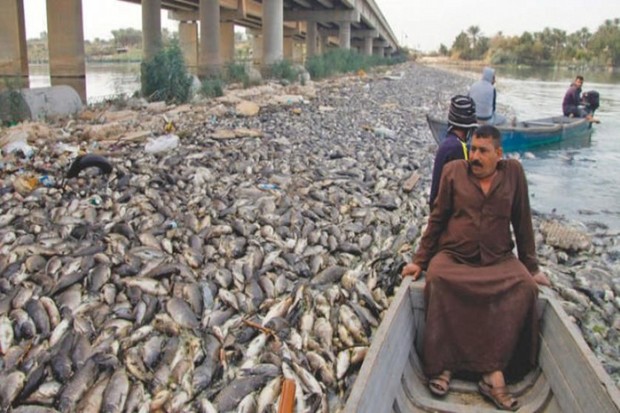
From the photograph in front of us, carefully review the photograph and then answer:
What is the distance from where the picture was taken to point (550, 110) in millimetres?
31453

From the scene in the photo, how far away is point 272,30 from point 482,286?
27238mm

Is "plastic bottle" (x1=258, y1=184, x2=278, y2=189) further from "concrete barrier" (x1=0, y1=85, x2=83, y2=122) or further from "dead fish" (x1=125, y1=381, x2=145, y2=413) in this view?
"concrete barrier" (x1=0, y1=85, x2=83, y2=122)

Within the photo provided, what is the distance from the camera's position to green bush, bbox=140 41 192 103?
1662cm

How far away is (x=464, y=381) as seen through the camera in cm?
401

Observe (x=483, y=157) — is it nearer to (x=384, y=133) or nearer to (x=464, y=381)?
(x=464, y=381)

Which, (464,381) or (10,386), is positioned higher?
(10,386)

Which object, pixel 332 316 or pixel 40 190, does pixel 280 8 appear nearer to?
pixel 40 190

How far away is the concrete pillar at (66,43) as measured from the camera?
18.9 m

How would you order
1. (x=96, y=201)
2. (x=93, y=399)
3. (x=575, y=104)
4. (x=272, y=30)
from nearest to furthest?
1. (x=93, y=399)
2. (x=96, y=201)
3. (x=575, y=104)
4. (x=272, y=30)

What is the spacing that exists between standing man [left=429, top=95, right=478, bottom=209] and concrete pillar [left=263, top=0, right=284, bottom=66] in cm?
2513

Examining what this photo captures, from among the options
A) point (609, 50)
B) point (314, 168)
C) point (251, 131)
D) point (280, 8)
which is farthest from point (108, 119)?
point (609, 50)

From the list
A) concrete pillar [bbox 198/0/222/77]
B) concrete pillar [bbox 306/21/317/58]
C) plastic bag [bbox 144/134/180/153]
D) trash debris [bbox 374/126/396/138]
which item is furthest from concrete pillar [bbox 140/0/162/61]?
plastic bag [bbox 144/134/180/153]

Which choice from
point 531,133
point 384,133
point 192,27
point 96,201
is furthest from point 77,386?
point 192,27

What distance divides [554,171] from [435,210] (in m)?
12.2
